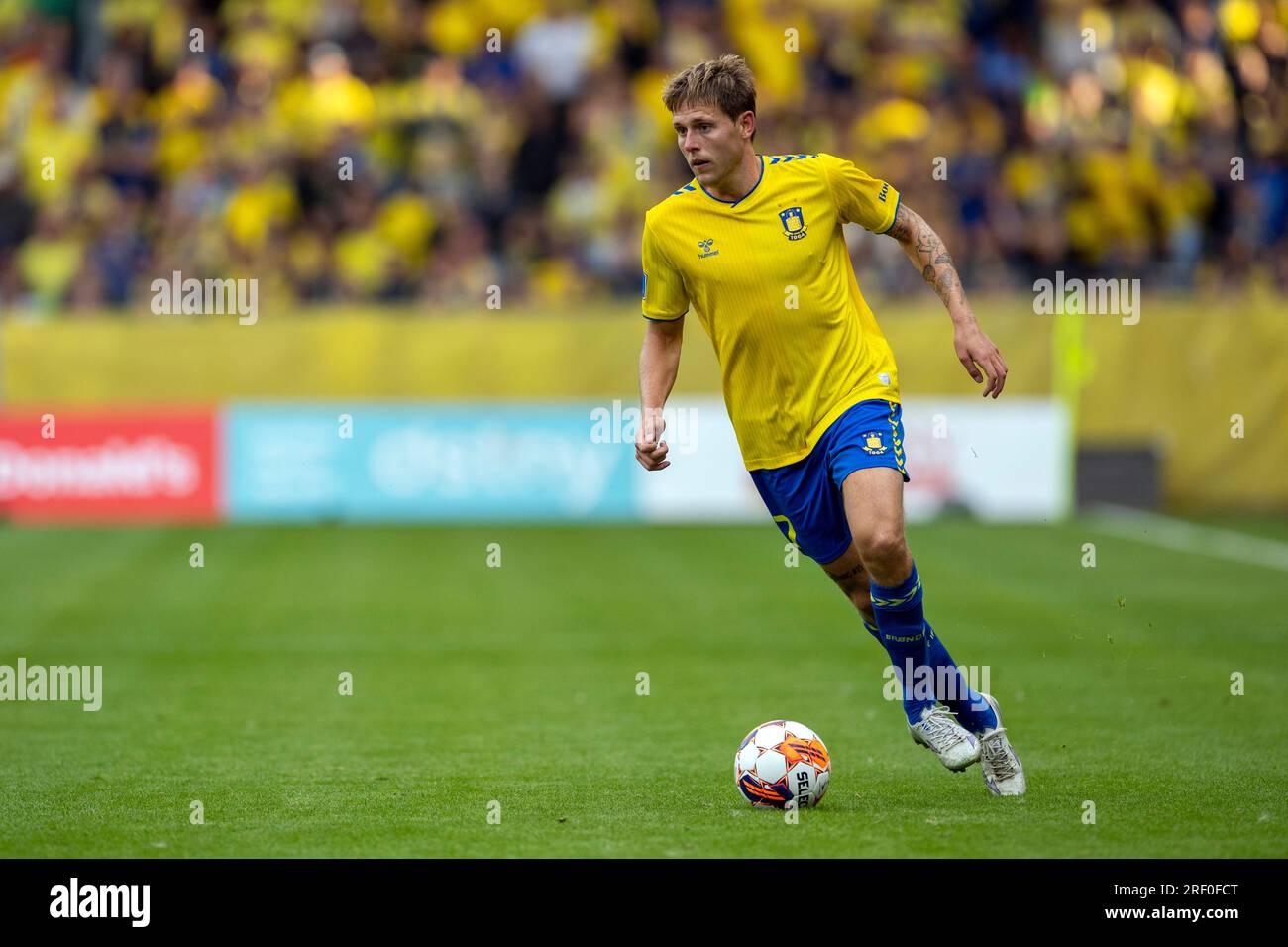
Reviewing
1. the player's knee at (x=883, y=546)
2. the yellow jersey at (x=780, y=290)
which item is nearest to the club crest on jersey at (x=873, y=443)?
A: the yellow jersey at (x=780, y=290)

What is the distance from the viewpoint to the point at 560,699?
9.91 metres

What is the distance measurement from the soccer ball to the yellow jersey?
1.02m

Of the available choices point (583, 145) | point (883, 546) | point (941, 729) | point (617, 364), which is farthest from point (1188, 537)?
point (883, 546)

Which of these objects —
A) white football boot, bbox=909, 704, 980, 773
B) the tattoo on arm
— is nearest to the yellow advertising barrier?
the tattoo on arm

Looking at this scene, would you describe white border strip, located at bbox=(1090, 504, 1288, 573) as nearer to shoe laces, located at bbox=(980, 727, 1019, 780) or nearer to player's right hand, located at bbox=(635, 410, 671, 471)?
shoe laces, located at bbox=(980, 727, 1019, 780)

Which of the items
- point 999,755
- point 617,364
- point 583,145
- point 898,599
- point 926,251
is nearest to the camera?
point 898,599

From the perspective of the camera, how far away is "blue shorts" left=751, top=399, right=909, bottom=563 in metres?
6.96

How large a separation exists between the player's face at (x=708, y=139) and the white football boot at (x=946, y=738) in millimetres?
2074

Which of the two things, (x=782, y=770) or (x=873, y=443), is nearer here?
(x=782, y=770)

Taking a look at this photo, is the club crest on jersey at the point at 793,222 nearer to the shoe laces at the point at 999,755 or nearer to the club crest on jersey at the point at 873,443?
the club crest on jersey at the point at 873,443

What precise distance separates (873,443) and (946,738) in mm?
1078

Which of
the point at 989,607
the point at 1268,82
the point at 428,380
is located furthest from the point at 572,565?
the point at 1268,82

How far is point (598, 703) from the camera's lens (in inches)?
384

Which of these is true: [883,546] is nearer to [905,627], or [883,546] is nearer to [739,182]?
[905,627]
